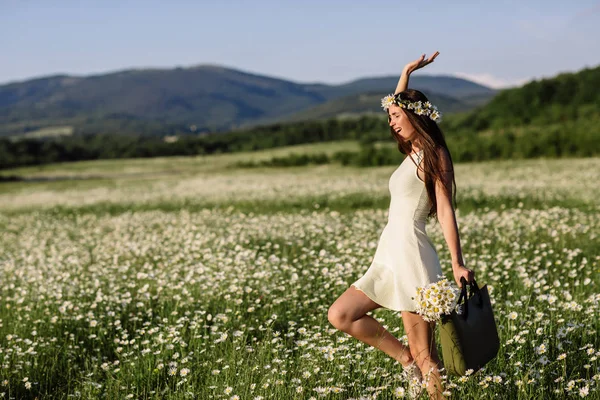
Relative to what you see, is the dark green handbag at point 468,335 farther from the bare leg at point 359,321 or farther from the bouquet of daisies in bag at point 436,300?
the bare leg at point 359,321

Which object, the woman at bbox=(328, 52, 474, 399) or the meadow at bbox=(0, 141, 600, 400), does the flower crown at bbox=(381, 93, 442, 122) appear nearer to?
the woman at bbox=(328, 52, 474, 399)

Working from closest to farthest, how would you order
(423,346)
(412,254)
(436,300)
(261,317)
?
1. (436,300)
2. (412,254)
3. (423,346)
4. (261,317)

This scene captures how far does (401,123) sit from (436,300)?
1.41 meters

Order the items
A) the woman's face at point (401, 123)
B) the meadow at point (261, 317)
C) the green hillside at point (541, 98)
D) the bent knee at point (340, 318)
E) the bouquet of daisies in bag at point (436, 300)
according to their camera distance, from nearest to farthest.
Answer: the bouquet of daisies in bag at point (436, 300)
the bent knee at point (340, 318)
the woman's face at point (401, 123)
the meadow at point (261, 317)
the green hillside at point (541, 98)

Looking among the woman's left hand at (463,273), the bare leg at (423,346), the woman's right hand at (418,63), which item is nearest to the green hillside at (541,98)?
the woman's right hand at (418,63)

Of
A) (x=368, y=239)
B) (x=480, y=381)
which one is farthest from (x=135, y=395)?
(x=368, y=239)

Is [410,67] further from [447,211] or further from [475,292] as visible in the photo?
[475,292]

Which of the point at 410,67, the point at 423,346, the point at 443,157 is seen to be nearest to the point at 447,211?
the point at 443,157

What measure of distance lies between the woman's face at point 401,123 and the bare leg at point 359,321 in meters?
1.25

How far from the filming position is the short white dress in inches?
170

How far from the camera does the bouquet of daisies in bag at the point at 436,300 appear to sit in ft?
13.1

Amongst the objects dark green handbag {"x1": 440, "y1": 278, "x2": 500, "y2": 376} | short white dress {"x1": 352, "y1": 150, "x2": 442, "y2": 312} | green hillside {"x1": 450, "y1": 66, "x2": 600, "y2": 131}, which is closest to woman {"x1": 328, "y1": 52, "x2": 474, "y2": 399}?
short white dress {"x1": 352, "y1": 150, "x2": 442, "y2": 312}

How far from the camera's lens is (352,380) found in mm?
4934

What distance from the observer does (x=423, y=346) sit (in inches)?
175
